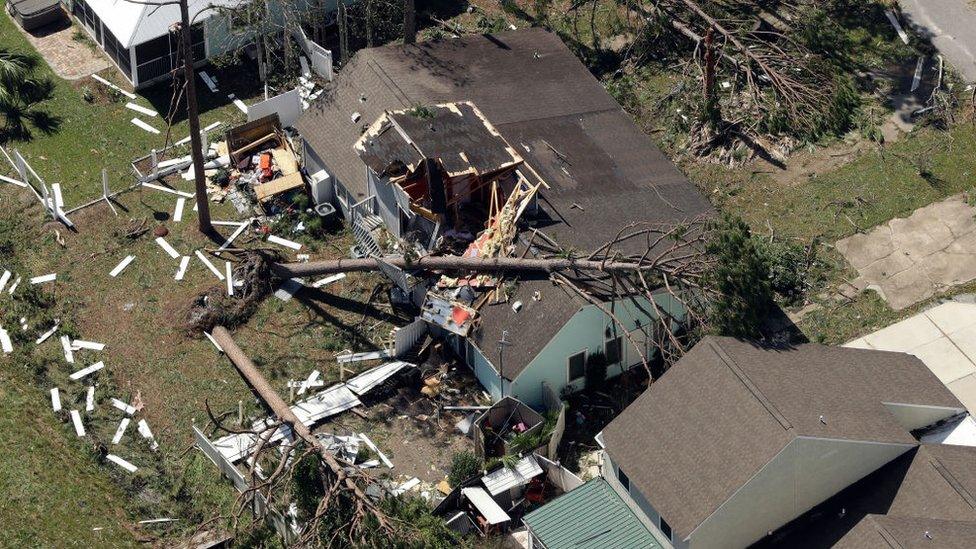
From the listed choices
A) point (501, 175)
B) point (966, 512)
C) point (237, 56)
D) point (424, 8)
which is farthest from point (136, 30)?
point (966, 512)

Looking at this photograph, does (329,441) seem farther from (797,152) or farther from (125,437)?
(797,152)

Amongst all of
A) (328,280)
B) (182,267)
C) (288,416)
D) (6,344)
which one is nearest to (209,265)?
(182,267)

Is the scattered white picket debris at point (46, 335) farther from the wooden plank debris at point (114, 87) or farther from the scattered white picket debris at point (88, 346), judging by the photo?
the wooden plank debris at point (114, 87)

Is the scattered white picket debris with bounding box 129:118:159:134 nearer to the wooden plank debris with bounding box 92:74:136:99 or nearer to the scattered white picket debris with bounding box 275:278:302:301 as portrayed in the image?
the wooden plank debris with bounding box 92:74:136:99

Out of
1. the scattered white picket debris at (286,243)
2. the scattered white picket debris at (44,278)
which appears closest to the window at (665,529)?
the scattered white picket debris at (286,243)

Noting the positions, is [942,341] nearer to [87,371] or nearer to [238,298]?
[238,298]

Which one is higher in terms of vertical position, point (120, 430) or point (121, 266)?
point (121, 266)
